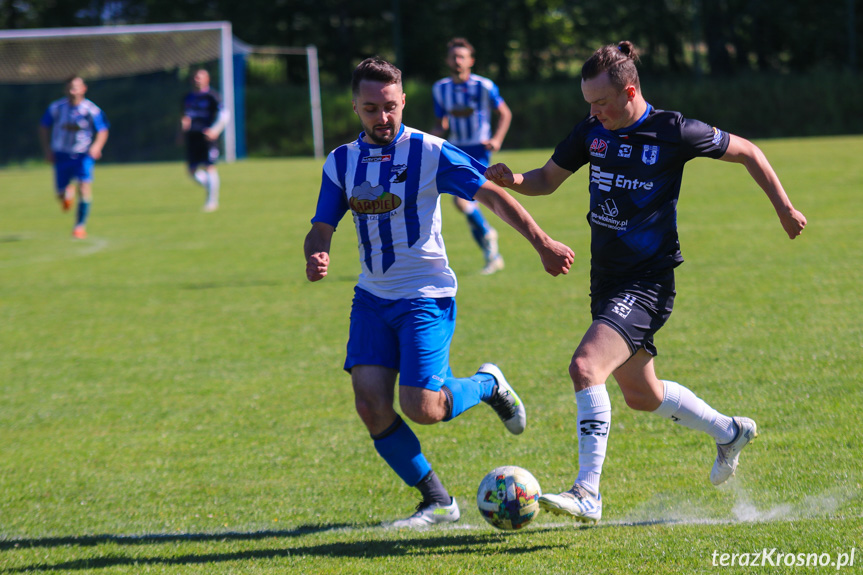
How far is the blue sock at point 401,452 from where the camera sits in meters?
4.14

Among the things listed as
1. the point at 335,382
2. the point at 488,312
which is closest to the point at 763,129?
the point at 488,312

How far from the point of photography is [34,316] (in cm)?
923

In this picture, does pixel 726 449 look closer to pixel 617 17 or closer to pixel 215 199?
pixel 215 199

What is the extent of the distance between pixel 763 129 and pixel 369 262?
31.0 metres

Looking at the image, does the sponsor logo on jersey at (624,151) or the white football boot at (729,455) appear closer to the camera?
the sponsor logo on jersey at (624,151)

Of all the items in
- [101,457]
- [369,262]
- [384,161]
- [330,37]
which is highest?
[330,37]

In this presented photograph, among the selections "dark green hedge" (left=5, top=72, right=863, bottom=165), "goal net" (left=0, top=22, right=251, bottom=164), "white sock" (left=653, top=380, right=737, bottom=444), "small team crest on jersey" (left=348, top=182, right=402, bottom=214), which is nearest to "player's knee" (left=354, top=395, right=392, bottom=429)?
"small team crest on jersey" (left=348, top=182, right=402, bottom=214)

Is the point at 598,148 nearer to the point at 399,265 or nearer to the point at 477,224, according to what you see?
the point at 399,265

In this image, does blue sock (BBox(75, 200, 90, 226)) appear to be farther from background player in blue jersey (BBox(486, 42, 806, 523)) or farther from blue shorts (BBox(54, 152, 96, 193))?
background player in blue jersey (BBox(486, 42, 806, 523))

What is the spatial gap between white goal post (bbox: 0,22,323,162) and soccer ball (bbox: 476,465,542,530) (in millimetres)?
26302

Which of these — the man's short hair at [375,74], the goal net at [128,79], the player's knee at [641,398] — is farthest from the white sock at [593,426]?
the goal net at [128,79]

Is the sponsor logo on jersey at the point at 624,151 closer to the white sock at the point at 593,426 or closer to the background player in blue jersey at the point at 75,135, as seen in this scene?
the white sock at the point at 593,426

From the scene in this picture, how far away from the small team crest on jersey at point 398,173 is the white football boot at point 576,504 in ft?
5.03

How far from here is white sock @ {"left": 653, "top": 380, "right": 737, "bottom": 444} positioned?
167 inches
